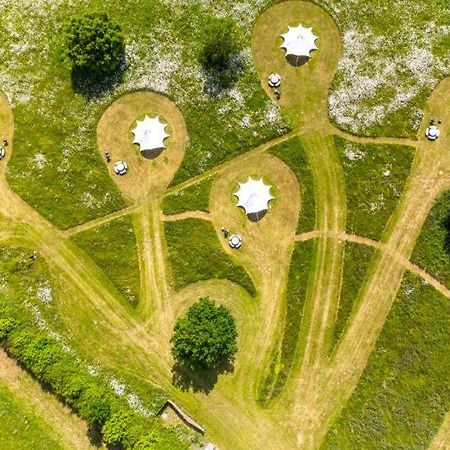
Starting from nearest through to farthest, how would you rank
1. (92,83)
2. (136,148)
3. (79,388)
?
(79,388)
(136,148)
(92,83)

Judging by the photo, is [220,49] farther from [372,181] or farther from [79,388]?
[79,388]

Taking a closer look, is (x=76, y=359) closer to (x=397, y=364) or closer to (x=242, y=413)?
(x=242, y=413)

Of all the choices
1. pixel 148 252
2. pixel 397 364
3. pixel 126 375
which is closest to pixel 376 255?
pixel 397 364

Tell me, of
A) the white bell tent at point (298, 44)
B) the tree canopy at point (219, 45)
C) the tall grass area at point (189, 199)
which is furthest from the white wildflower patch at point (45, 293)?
the white bell tent at point (298, 44)

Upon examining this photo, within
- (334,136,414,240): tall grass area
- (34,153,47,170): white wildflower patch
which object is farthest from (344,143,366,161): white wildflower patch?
(34,153,47,170): white wildflower patch

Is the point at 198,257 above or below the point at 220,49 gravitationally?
below

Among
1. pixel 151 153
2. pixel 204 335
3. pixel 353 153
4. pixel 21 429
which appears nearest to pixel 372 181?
pixel 353 153
